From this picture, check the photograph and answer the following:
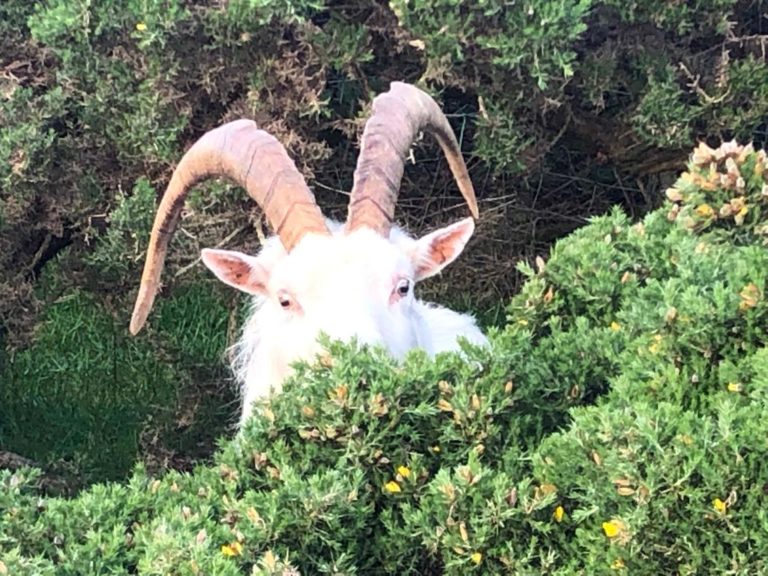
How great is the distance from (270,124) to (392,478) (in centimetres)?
362

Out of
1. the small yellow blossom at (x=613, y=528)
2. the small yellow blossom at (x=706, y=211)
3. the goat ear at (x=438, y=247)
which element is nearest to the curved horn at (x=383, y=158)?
the goat ear at (x=438, y=247)

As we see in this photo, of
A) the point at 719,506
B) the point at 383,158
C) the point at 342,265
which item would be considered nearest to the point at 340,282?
the point at 342,265

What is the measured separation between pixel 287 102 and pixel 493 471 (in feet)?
12.4

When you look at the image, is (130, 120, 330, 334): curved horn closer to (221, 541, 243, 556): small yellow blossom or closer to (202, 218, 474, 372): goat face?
(202, 218, 474, 372): goat face

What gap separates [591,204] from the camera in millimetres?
7625

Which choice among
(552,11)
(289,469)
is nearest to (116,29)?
(552,11)

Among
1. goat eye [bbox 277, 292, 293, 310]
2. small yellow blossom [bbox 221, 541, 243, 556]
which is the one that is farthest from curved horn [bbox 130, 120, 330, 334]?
small yellow blossom [bbox 221, 541, 243, 556]

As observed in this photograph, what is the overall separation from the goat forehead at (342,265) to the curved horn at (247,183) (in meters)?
0.12

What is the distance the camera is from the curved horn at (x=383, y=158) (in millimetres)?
5262

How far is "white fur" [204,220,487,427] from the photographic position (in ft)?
15.6

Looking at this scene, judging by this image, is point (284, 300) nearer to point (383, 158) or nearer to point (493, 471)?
point (383, 158)

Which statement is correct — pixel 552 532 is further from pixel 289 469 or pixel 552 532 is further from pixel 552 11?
pixel 552 11

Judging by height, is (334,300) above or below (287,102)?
below

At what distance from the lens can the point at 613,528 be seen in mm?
2713
